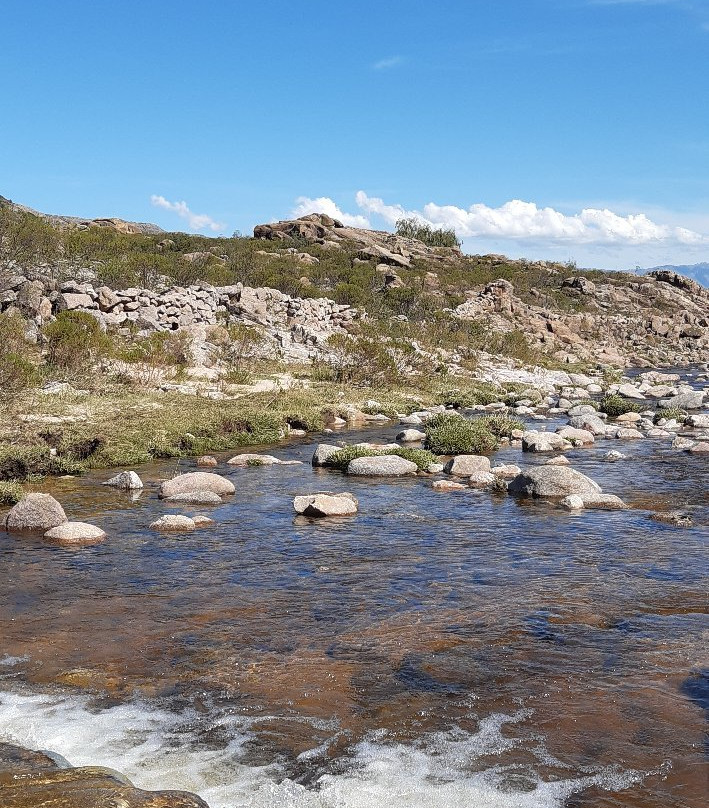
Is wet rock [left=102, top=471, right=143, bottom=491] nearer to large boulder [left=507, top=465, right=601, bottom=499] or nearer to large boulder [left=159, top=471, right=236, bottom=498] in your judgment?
large boulder [left=159, top=471, right=236, bottom=498]

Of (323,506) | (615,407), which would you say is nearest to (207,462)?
(323,506)

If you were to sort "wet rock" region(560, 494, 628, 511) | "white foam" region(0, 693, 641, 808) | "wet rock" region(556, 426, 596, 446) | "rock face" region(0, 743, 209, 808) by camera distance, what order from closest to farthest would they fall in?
"rock face" region(0, 743, 209, 808) → "white foam" region(0, 693, 641, 808) → "wet rock" region(560, 494, 628, 511) → "wet rock" region(556, 426, 596, 446)

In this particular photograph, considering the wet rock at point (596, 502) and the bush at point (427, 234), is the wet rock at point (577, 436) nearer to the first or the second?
the wet rock at point (596, 502)

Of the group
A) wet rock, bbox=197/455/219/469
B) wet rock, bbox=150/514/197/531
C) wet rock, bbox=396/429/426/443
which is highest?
wet rock, bbox=396/429/426/443

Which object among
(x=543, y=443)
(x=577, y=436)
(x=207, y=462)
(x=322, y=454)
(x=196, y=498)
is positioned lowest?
(x=196, y=498)

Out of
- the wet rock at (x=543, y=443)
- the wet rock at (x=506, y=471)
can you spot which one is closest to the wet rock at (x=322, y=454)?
the wet rock at (x=506, y=471)

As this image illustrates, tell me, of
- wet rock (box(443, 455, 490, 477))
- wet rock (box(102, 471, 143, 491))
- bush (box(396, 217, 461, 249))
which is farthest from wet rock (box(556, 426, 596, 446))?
bush (box(396, 217, 461, 249))

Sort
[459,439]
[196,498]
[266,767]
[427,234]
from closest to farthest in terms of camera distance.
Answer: [266,767] < [196,498] < [459,439] < [427,234]

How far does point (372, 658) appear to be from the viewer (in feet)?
28.6

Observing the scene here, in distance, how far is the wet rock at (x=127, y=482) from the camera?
17.5 metres

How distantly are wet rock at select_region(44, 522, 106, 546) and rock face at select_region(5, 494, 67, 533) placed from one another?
0.41m

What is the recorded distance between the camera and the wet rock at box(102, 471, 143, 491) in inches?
688

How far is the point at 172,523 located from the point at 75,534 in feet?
5.81

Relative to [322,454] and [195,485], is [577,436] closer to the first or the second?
[322,454]
